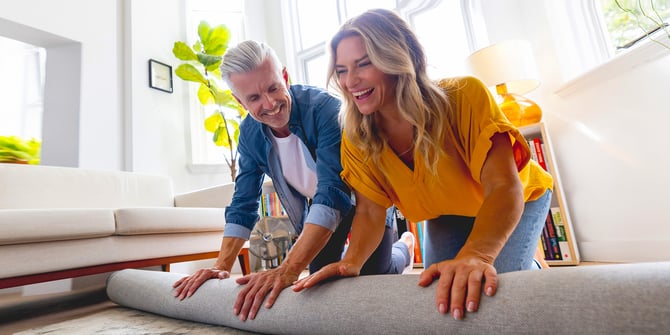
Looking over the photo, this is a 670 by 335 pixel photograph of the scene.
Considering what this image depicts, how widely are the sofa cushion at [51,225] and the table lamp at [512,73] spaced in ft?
6.56

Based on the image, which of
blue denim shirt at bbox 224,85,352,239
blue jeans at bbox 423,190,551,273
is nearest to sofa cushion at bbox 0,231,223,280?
blue denim shirt at bbox 224,85,352,239

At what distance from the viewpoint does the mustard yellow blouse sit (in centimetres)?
78

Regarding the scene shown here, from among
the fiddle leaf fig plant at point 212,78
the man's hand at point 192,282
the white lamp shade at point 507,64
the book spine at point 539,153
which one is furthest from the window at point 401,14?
the man's hand at point 192,282

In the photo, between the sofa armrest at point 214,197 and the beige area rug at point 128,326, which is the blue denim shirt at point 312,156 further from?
the sofa armrest at point 214,197

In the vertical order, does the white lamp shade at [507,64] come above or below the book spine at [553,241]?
above

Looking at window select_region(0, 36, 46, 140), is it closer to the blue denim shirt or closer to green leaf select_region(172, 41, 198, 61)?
green leaf select_region(172, 41, 198, 61)

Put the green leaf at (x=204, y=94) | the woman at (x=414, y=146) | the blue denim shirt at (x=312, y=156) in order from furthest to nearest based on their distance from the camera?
1. the green leaf at (x=204, y=94)
2. the blue denim shirt at (x=312, y=156)
3. the woman at (x=414, y=146)

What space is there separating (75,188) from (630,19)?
3192 millimetres

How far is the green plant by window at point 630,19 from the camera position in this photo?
162cm

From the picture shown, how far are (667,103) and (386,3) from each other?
2285 mm

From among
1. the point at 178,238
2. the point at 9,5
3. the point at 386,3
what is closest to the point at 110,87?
the point at 9,5

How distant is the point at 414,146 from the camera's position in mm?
879

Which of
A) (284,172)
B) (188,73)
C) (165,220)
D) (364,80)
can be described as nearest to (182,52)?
(188,73)

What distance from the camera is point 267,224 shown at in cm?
263
